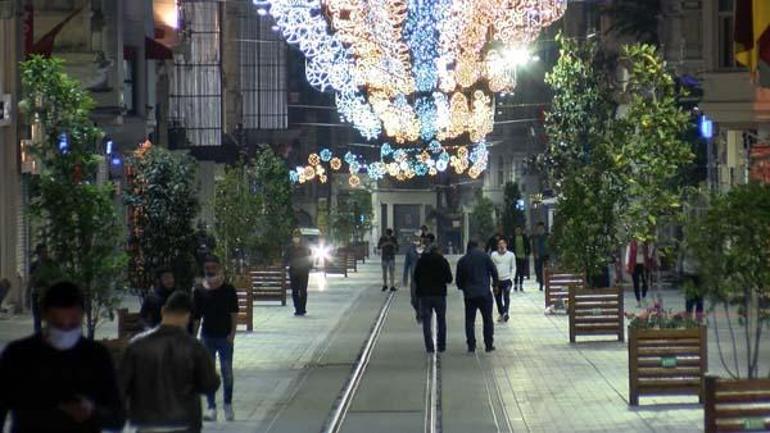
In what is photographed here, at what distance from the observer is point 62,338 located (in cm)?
1084

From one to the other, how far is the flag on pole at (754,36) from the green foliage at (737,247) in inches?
222

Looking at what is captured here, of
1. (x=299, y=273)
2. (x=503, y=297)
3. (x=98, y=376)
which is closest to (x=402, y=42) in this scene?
(x=299, y=273)

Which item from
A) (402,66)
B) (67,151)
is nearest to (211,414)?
(67,151)

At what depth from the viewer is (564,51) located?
4850cm

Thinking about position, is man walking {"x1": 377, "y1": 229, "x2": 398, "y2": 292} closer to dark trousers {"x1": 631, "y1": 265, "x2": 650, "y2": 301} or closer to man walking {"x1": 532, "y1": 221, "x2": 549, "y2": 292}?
man walking {"x1": 532, "y1": 221, "x2": 549, "y2": 292}

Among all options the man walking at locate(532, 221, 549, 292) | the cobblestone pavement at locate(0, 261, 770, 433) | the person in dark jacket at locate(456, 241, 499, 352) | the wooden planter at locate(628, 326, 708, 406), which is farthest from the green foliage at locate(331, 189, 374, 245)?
the wooden planter at locate(628, 326, 708, 406)

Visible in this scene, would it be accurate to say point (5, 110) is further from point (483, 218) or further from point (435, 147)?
point (483, 218)

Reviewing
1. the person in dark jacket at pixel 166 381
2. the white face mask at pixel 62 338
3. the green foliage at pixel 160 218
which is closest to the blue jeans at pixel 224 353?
the person in dark jacket at pixel 166 381

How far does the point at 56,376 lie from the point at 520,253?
4514cm

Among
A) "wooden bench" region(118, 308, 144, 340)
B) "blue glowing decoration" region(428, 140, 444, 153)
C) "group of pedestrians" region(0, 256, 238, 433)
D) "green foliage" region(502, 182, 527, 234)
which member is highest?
"blue glowing decoration" region(428, 140, 444, 153)

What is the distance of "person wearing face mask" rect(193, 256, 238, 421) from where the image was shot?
2117cm

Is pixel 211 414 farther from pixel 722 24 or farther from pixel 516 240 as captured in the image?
pixel 516 240

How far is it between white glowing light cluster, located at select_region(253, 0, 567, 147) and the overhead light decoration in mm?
20

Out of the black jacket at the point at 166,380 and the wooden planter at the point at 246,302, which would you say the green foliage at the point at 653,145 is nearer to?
the wooden planter at the point at 246,302
